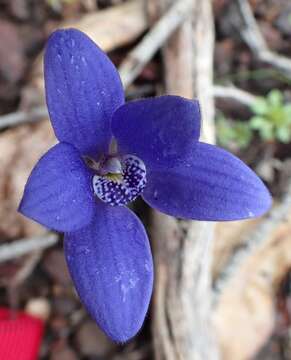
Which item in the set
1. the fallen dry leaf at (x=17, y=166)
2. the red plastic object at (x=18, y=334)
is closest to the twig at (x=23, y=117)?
the fallen dry leaf at (x=17, y=166)

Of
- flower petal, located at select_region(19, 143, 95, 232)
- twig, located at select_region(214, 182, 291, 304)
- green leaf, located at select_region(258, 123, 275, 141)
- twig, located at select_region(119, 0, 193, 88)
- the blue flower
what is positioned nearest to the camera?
flower petal, located at select_region(19, 143, 95, 232)

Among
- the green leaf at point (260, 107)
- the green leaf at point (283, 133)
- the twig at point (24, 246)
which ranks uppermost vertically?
the green leaf at point (260, 107)

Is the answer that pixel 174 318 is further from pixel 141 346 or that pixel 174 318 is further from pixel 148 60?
pixel 148 60

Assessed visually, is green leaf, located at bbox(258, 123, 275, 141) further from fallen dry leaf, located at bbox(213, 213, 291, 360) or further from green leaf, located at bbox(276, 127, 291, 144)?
fallen dry leaf, located at bbox(213, 213, 291, 360)

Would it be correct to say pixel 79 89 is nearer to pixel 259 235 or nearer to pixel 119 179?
pixel 119 179

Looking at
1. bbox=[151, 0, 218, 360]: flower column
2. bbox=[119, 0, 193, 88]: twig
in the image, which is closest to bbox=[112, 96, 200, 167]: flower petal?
bbox=[151, 0, 218, 360]: flower column

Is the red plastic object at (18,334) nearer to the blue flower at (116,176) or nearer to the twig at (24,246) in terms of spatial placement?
the twig at (24,246)
